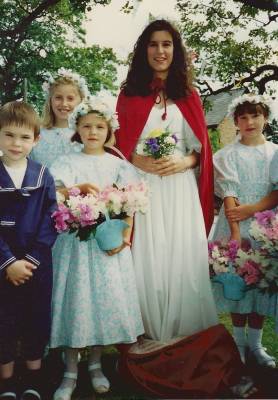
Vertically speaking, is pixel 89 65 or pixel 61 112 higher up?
pixel 89 65

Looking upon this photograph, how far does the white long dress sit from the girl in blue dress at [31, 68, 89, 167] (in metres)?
0.79

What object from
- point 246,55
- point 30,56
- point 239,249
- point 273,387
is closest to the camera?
point 273,387

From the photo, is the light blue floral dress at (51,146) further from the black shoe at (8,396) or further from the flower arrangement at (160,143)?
the black shoe at (8,396)

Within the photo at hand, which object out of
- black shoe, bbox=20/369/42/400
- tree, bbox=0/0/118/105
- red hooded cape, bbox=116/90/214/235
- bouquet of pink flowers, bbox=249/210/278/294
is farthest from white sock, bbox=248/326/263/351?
tree, bbox=0/0/118/105

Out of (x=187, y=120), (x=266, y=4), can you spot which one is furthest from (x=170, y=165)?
(x=266, y=4)

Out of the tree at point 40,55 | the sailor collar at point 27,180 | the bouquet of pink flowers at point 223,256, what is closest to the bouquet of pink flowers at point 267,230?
the bouquet of pink flowers at point 223,256

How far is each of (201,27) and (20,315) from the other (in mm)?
13719

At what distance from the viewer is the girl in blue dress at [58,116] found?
14.7 feet

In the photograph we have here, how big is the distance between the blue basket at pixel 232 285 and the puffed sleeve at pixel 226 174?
0.76 metres

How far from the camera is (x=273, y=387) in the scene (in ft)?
11.8

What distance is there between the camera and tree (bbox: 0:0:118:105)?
2122cm

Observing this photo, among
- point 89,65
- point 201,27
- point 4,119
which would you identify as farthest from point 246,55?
point 4,119

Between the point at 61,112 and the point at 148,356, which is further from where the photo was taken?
the point at 61,112

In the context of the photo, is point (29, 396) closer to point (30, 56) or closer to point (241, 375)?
point (241, 375)
